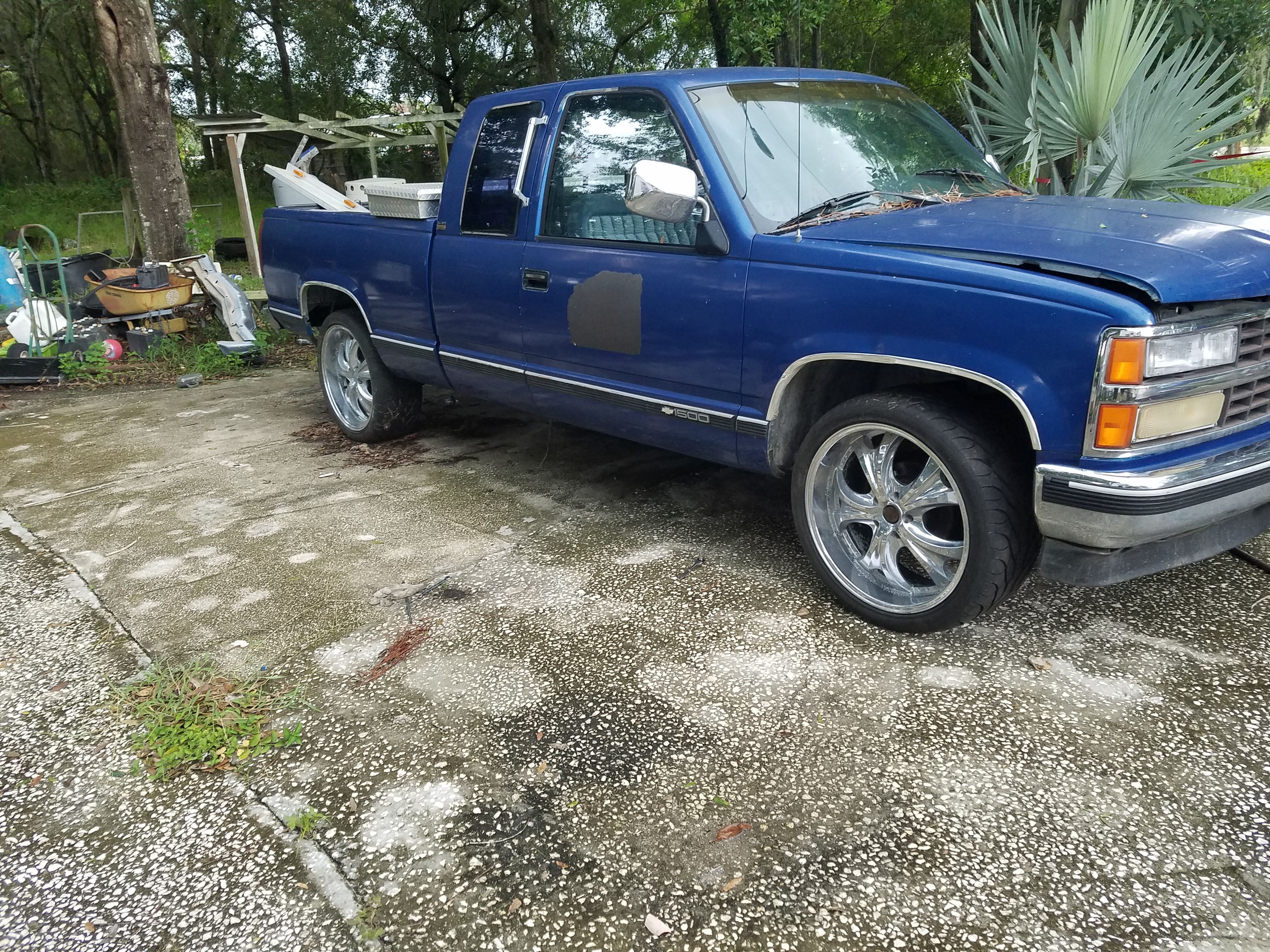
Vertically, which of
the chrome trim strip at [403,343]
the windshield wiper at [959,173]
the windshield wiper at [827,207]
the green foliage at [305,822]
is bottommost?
the green foliage at [305,822]

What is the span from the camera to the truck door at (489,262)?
4.25 metres

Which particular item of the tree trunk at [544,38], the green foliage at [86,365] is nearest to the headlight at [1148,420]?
the green foliage at [86,365]

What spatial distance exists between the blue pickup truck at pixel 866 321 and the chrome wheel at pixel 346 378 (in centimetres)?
87

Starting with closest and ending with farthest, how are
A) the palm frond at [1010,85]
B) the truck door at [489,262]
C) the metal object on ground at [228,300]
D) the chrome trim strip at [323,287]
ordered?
the truck door at [489,262]
the palm frond at [1010,85]
the chrome trim strip at [323,287]
the metal object on ground at [228,300]

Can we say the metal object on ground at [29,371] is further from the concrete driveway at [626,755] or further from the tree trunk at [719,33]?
the tree trunk at [719,33]

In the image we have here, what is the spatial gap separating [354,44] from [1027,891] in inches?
1041

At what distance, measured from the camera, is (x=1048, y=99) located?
4.73 m

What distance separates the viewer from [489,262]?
14.2ft

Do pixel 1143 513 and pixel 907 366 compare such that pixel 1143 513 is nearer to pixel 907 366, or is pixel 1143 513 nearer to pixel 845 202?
pixel 907 366

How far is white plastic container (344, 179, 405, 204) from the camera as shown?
5051 mm

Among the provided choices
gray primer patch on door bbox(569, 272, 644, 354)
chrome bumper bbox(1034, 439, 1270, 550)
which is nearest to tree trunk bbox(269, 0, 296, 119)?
gray primer patch on door bbox(569, 272, 644, 354)

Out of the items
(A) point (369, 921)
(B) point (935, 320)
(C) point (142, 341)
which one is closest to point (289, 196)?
(C) point (142, 341)

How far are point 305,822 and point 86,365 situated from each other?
275 inches

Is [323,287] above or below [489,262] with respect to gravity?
below
